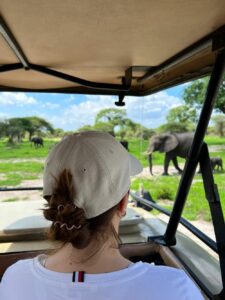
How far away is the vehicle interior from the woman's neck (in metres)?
0.09

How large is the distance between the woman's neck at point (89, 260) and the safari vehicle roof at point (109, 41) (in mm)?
659

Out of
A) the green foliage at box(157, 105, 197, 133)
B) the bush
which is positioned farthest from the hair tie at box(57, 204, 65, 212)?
the green foliage at box(157, 105, 197, 133)

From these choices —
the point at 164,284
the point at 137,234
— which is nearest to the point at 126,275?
the point at 164,284

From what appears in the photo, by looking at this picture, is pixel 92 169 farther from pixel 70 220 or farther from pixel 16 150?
pixel 16 150

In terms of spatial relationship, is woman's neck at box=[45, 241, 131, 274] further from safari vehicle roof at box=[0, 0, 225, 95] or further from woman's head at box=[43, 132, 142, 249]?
safari vehicle roof at box=[0, 0, 225, 95]

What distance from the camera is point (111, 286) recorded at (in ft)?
1.75

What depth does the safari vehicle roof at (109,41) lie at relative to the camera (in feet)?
3.06

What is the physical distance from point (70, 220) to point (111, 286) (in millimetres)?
148

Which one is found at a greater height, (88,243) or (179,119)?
(179,119)

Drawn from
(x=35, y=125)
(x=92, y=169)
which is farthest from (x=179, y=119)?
(x=92, y=169)

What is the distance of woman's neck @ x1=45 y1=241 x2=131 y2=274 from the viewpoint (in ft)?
1.91

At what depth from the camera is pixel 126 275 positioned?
551mm

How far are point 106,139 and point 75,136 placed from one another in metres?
0.08

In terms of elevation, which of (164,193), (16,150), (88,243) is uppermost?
(88,243)
